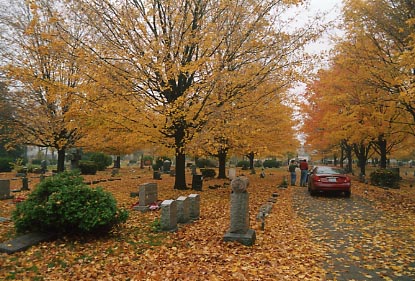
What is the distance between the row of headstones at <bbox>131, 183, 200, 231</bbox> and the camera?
26.3 ft

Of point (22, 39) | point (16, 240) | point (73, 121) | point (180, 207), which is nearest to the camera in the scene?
point (16, 240)

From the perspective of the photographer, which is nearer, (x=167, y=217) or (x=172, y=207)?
(x=167, y=217)

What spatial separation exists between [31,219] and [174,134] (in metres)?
7.74

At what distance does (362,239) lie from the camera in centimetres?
757

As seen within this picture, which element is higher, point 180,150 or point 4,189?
point 180,150

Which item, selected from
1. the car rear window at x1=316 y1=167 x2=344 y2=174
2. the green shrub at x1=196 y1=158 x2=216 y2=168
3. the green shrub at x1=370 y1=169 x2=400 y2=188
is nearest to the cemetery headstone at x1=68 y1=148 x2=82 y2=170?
the car rear window at x1=316 y1=167 x2=344 y2=174

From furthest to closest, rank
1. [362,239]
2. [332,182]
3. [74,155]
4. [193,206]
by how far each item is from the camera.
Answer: [74,155]
[332,182]
[193,206]
[362,239]

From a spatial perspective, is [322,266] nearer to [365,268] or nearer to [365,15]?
[365,268]

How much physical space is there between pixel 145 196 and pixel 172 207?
2.89 m

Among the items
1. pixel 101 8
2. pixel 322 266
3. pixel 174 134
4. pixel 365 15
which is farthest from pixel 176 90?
pixel 322 266

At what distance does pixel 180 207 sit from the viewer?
29.4ft

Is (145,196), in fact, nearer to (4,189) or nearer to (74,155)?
(4,189)

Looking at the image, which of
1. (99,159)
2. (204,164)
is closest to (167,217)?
(99,159)

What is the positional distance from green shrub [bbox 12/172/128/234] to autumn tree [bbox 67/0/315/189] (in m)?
5.20
